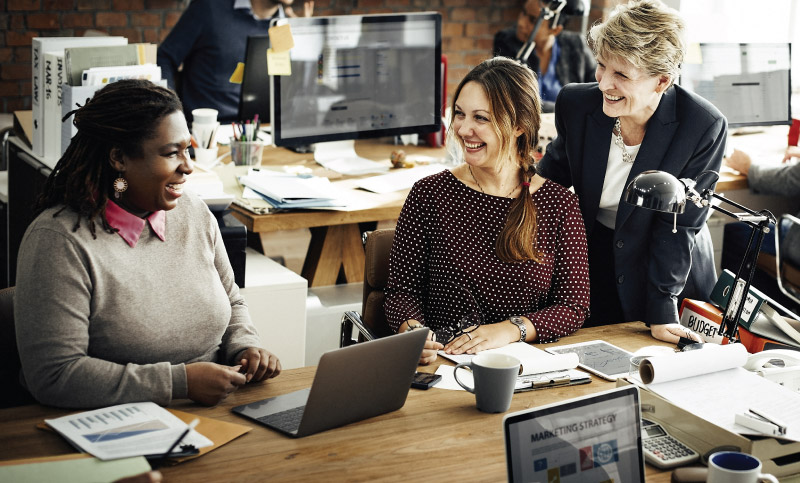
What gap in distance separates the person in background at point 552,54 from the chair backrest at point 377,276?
278 centimetres

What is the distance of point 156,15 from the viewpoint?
5.43 m

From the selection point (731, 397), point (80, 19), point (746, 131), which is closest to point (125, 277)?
point (731, 397)

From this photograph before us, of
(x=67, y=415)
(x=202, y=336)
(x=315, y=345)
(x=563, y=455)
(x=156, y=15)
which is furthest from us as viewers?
(x=156, y=15)

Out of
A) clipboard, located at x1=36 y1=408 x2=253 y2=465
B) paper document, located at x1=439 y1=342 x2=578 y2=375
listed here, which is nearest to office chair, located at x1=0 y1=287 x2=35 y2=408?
clipboard, located at x1=36 y1=408 x2=253 y2=465

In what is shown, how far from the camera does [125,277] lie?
65.0 inches

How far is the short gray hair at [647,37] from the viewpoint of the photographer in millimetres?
2227

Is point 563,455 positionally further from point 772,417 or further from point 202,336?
point 202,336

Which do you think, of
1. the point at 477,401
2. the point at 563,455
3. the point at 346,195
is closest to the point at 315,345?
the point at 346,195

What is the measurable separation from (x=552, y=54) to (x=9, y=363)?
3713 mm

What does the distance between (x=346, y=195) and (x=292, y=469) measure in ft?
5.73

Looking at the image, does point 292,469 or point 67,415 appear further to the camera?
point 67,415

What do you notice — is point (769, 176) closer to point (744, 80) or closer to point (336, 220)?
point (744, 80)

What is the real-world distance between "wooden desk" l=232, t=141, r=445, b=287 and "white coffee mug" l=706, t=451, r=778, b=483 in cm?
167

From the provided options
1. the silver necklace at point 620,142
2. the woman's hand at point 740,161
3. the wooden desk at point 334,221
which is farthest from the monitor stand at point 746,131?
the silver necklace at point 620,142
